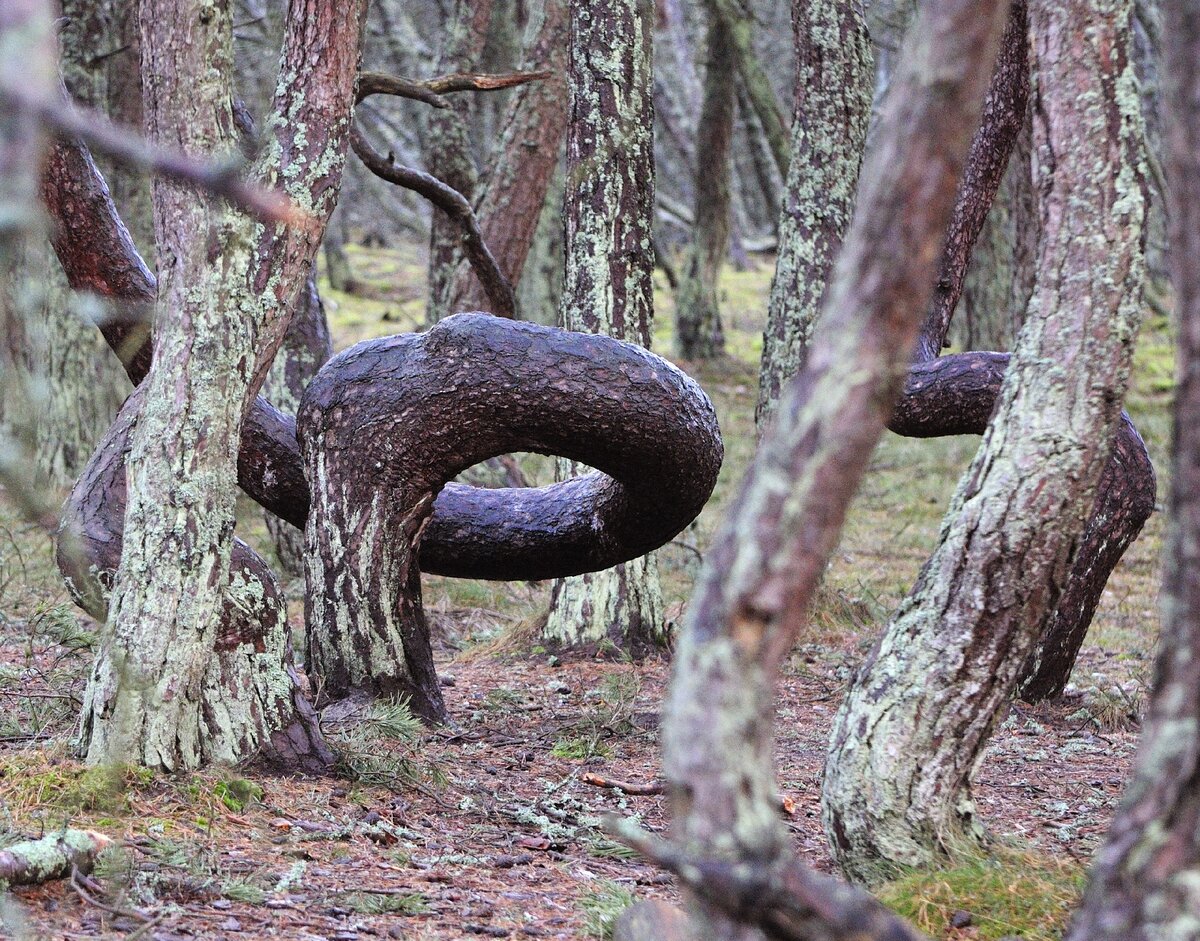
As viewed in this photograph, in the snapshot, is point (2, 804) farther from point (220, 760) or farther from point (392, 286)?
point (392, 286)

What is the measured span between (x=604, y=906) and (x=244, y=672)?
4.59 ft

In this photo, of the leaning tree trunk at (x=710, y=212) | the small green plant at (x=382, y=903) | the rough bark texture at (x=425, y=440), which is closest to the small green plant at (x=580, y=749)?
the rough bark texture at (x=425, y=440)

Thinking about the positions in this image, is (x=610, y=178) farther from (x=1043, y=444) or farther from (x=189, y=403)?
(x=1043, y=444)

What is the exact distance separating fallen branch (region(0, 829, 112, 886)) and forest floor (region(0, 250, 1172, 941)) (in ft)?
0.11

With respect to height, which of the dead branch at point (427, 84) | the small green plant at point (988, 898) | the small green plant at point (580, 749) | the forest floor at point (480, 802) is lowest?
the small green plant at point (580, 749)

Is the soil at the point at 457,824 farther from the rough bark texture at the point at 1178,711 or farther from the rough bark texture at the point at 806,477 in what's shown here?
the rough bark texture at the point at 1178,711

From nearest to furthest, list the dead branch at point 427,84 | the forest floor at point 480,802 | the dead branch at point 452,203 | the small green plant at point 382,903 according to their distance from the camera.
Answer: the forest floor at point 480,802 → the small green plant at point 382,903 → the dead branch at point 427,84 → the dead branch at point 452,203

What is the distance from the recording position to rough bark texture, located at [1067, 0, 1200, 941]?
1.75 metres

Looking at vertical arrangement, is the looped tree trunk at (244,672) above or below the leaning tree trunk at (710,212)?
below

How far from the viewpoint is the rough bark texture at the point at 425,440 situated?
4.48m

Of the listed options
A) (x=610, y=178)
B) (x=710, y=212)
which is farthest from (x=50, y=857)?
(x=710, y=212)

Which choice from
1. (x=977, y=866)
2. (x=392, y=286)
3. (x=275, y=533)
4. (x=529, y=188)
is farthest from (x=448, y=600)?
(x=392, y=286)

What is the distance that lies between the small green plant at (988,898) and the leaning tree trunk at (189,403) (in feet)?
6.60

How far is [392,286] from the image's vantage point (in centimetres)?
2205
